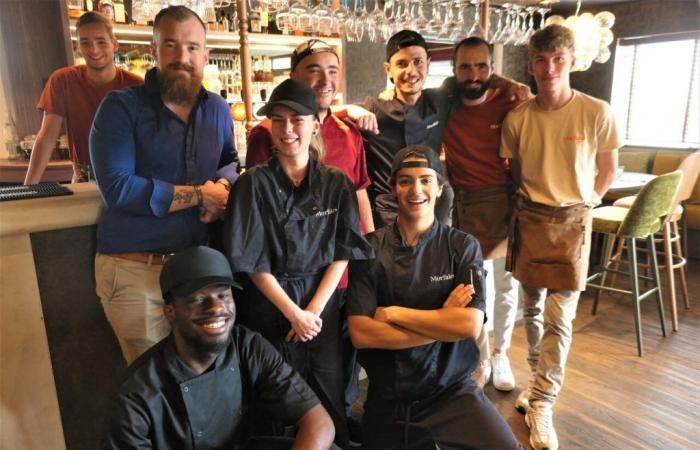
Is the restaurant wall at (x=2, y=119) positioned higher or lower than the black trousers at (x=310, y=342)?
higher

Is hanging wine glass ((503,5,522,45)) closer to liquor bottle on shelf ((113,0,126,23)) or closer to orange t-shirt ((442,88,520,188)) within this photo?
orange t-shirt ((442,88,520,188))

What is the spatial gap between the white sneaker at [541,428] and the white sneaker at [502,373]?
342 mm

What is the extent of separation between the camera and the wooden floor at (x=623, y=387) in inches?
89.5

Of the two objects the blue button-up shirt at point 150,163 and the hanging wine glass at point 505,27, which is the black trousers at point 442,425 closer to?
the blue button-up shirt at point 150,163

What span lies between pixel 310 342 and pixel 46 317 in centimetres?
89

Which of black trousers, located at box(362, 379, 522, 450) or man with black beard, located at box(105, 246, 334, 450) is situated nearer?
man with black beard, located at box(105, 246, 334, 450)

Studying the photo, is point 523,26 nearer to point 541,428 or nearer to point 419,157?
point 419,157

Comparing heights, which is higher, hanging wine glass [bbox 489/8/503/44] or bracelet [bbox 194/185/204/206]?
hanging wine glass [bbox 489/8/503/44]

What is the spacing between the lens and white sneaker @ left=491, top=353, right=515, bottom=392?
2.59m

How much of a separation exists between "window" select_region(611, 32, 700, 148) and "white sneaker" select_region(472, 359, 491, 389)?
172 inches

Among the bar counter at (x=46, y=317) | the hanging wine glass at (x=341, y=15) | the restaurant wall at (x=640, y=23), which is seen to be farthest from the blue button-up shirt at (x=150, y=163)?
the restaurant wall at (x=640, y=23)

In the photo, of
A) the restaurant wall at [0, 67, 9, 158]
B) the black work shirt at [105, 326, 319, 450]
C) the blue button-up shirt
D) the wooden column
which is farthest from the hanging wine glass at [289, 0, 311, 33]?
the restaurant wall at [0, 67, 9, 158]

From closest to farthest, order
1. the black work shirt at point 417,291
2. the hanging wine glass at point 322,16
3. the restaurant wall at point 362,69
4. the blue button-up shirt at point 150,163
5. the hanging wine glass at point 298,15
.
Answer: the blue button-up shirt at point 150,163
the black work shirt at point 417,291
the hanging wine glass at point 298,15
the hanging wine glass at point 322,16
the restaurant wall at point 362,69

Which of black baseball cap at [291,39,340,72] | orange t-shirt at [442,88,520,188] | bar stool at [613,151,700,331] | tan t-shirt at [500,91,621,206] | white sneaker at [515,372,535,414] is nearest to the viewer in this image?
black baseball cap at [291,39,340,72]
